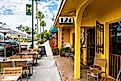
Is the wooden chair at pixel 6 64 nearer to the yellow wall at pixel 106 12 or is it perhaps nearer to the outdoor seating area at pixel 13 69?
the outdoor seating area at pixel 13 69

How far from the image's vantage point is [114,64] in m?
10.0

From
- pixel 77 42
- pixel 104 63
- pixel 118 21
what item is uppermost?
pixel 118 21

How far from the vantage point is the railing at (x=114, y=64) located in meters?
9.62

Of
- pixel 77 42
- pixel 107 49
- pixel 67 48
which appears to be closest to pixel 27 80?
pixel 77 42

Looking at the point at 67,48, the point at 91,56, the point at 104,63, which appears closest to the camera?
the point at 104,63

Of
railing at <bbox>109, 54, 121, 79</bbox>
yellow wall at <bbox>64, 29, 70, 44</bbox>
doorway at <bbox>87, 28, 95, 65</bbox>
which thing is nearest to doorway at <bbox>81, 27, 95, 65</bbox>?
doorway at <bbox>87, 28, 95, 65</bbox>

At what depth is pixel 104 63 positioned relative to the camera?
1046 centimetres

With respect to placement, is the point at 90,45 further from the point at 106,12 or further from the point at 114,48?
the point at 114,48

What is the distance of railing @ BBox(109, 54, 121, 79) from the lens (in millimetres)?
9625

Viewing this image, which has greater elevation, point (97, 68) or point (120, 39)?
point (120, 39)

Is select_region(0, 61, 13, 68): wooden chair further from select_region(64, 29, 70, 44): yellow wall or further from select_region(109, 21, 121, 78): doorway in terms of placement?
select_region(64, 29, 70, 44): yellow wall

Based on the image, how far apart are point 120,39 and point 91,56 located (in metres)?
5.38

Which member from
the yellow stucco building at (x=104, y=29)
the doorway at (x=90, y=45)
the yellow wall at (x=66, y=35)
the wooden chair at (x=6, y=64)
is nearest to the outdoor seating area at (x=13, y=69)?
the wooden chair at (x=6, y=64)

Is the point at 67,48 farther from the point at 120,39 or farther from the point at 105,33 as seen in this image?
the point at 120,39
